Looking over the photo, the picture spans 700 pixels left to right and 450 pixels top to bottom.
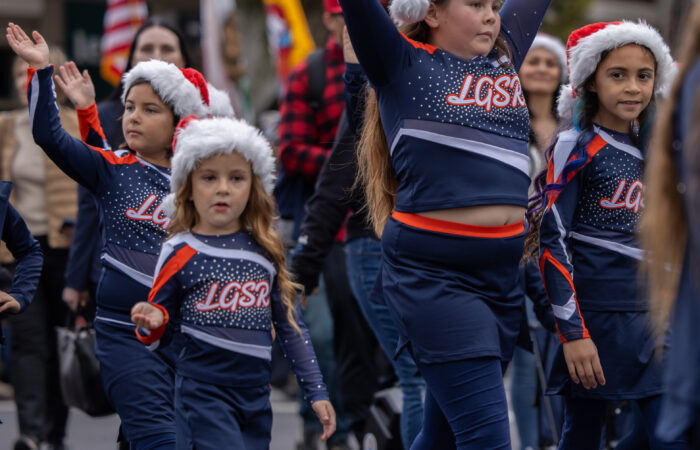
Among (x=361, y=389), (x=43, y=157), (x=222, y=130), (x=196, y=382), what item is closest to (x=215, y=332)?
(x=196, y=382)

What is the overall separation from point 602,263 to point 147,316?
1.61m

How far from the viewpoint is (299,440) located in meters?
6.45

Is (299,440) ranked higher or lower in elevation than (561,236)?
lower

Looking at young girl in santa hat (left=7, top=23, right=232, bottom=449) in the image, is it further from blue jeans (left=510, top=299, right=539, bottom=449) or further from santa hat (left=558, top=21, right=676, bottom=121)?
blue jeans (left=510, top=299, right=539, bottom=449)

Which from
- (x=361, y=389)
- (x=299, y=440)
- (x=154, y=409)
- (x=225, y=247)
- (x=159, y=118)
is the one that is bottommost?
(x=299, y=440)

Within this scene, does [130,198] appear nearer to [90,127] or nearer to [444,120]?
[90,127]

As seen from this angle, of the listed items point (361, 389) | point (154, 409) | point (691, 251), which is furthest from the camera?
point (361, 389)

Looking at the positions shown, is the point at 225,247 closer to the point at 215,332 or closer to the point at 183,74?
the point at 215,332

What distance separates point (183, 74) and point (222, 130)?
0.78 m

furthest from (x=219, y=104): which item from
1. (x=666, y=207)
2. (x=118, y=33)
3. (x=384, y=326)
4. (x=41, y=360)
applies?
(x=118, y=33)

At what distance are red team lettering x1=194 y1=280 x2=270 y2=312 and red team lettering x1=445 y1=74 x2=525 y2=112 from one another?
94 cm

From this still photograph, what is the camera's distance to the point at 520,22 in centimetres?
382

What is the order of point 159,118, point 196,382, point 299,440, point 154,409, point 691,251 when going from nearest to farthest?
1. point 691,251
2. point 196,382
3. point 154,409
4. point 159,118
5. point 299,440

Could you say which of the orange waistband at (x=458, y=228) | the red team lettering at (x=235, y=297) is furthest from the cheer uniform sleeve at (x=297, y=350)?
the orange waistband at (x=458, y=228)
